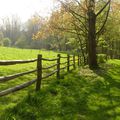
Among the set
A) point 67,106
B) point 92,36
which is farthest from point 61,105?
point 92,36

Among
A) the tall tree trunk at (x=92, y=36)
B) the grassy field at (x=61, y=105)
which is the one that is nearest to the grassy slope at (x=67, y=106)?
the grassy field at (x=61, y=105)

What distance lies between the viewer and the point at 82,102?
10.1 m

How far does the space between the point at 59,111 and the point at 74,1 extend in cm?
1734

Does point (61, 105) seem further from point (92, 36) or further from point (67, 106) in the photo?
point (92, 36)

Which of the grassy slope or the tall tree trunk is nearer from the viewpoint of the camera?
the grassy slope

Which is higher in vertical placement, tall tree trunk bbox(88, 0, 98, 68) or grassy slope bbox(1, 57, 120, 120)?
tall tree trunk bbox(88, 0, 98, 68)

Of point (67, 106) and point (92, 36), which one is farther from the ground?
point (92, 36)

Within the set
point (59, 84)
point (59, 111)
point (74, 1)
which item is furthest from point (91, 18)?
point (59, 111)

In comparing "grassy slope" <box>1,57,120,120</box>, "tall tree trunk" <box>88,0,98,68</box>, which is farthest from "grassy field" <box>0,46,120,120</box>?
"tall tree trunk" <box>88,0,98,68</box>

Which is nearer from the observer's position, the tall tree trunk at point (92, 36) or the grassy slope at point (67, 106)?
the grassy slope at point (67, 106)

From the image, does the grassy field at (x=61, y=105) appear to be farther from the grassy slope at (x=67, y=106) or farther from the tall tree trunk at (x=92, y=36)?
the tall tree trunk at (x=92, y=36)

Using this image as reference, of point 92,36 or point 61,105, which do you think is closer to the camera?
point 61,105

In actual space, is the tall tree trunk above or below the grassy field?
above

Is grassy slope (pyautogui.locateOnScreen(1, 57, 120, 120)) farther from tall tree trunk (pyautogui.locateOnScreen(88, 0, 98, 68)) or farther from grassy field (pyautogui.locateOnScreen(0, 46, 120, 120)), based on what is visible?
tall tree trunk (pyautogui.locateOnScreen(88, 0, 98, 68))
